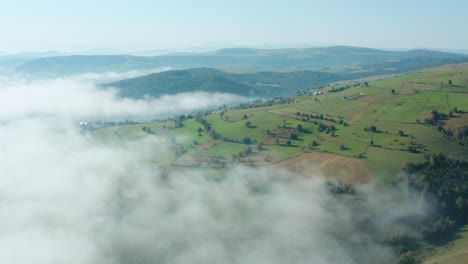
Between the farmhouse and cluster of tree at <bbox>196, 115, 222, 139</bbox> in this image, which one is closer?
cluster of tree at <bbox>196, 115, 222, 139</bbox>

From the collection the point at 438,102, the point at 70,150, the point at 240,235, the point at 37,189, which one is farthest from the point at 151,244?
the point at 438,102

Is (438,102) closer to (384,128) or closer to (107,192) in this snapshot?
(384,128)

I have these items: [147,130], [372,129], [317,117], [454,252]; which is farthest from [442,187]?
[147,130]

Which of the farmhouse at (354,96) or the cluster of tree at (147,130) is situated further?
the farmhouse at (354,96)

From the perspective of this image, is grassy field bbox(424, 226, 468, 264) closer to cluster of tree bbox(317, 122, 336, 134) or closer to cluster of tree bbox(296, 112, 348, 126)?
cluster of tree bbox(317, 122, 336, 134)

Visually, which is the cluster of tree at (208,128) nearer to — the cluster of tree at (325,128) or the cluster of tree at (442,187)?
the cluster of tree at (325,128)

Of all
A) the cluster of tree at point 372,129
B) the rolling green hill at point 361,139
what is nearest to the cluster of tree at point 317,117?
the rolling green hill at point 361,139

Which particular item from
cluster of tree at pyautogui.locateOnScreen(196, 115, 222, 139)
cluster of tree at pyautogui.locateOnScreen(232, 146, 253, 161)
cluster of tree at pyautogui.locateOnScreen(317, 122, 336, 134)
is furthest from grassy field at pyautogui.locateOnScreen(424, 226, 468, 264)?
cluster of tree at pyautogui.locateOnScreen(196, 115, 222, 139)

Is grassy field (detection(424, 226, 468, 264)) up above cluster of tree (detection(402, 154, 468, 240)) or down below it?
below
